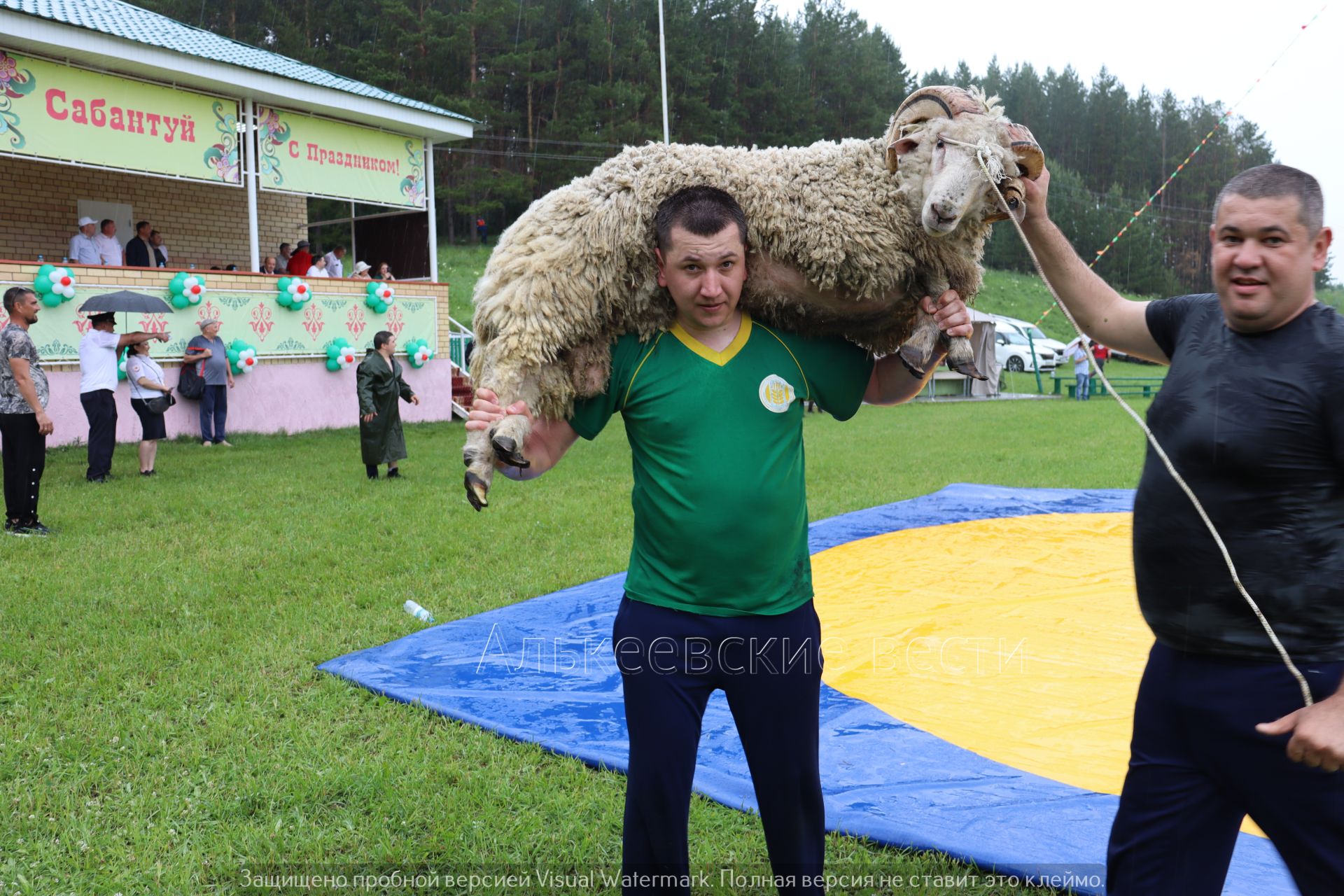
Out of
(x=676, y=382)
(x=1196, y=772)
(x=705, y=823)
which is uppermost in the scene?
(x=676, y=382)

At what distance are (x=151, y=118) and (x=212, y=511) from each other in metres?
8.18

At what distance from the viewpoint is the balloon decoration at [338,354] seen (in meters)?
15.5

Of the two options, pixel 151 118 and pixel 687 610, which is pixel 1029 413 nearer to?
pixel 151 118

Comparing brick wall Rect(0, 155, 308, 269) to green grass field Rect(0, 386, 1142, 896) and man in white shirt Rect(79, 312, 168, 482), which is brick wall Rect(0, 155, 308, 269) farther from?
green grass field Rect(0, 386, 1142, 896)

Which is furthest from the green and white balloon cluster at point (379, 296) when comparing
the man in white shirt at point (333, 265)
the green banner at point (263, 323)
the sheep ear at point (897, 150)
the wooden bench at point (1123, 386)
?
the wooden bench at point (1123, 386)

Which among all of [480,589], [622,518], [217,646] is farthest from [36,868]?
[622,518]

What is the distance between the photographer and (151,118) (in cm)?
1395

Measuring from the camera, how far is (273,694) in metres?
4.51

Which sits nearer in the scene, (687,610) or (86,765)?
(687,610)

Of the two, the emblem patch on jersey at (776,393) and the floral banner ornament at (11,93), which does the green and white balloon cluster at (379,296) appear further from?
the emblem patch on jersey at (776,393)

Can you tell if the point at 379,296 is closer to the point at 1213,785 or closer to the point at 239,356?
the point at 239,356

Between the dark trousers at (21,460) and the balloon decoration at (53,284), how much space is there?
5078mm

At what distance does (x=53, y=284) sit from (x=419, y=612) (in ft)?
31.0

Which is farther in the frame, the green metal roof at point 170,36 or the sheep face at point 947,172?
the green metal roof at point 170,36
